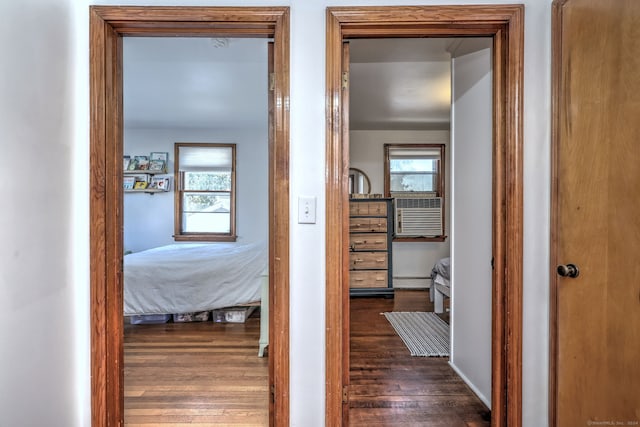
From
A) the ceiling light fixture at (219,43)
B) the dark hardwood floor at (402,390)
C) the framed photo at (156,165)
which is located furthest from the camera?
the framed photo at (156,165)

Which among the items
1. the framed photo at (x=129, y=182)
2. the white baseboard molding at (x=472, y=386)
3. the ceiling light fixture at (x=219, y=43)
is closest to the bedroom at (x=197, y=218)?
the ceiling light fixture at (x=219, y=43)

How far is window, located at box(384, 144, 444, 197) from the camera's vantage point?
516 centimetres

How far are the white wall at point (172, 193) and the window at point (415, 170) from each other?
6.31 feet

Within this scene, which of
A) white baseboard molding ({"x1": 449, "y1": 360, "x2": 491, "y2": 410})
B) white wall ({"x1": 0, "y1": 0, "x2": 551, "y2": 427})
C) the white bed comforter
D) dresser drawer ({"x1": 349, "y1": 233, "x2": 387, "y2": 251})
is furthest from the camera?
dresser drawer ({"x1": 349, "y1": 233, "x2": 387, "y2": 251})

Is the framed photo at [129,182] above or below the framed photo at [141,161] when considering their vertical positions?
below

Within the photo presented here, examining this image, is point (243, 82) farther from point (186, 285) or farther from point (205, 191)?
point (205, 191)

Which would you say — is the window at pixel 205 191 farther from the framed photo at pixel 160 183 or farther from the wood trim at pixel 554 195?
the wood trim at pixel 554 195

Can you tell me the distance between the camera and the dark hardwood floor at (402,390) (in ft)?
6.13

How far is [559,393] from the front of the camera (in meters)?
1.44

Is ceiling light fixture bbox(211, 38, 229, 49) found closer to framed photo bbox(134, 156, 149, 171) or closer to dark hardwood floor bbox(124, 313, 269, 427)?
dark hardwood floor bbox(124, 313, 269, 427)

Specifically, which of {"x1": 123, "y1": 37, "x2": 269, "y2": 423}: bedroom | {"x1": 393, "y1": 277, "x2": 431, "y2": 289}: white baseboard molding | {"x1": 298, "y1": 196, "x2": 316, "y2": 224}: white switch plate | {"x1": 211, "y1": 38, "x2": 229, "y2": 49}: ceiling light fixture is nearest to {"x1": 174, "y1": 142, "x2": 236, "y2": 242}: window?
{"x1": 123, "y1": 37, "x2": 269, "y2": 423}: bedroom

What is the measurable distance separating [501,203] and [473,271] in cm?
80

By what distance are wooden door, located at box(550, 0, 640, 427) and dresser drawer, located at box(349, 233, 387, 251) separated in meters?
2.89

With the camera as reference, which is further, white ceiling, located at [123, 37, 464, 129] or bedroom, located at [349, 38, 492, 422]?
white ceiling, located at [123, 37, 464, 129]
